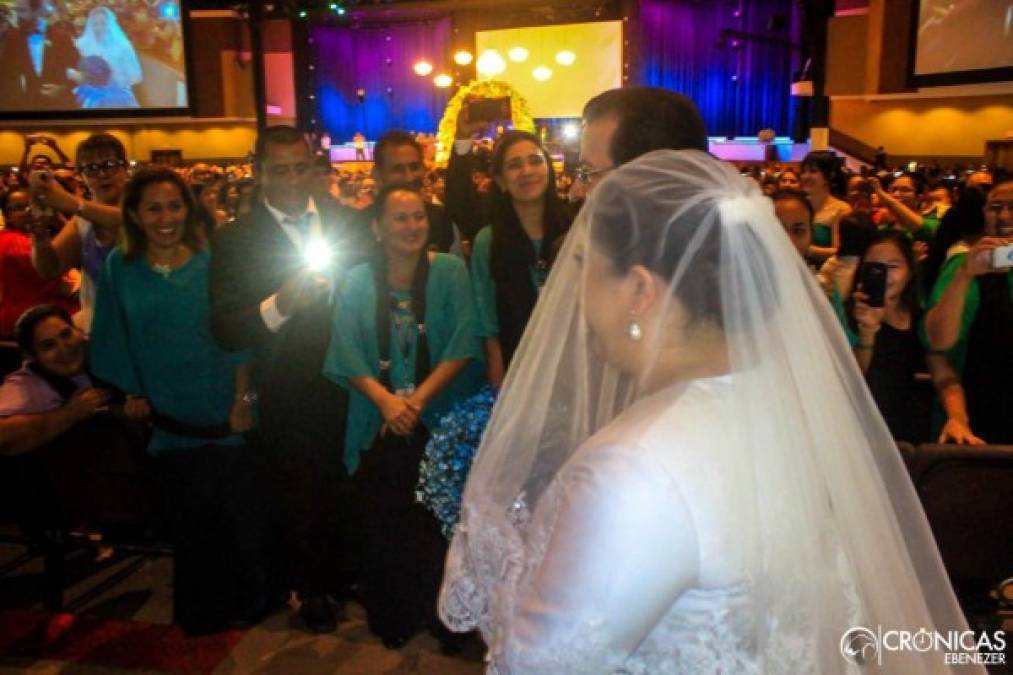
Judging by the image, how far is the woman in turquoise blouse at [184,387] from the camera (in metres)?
2.97

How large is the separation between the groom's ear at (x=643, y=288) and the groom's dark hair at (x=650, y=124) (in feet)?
2.12

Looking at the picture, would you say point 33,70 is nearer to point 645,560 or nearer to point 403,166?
point 403,166

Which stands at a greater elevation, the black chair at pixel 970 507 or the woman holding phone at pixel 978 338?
the woman holding phone at pixel 978 338

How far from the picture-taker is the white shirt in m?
2.95

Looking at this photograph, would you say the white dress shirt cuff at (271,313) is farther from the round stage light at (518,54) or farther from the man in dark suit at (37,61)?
the round stage light at (518,54)

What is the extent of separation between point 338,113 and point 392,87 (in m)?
1.74

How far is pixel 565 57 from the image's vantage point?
18656 millimetres

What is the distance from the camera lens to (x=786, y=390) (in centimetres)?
117

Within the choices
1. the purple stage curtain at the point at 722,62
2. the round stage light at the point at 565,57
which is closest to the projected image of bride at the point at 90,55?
the round stage light at the point at 565,57

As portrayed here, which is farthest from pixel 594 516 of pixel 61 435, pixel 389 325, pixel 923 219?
pixel 923 219

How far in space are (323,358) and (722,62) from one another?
1862 centimetres

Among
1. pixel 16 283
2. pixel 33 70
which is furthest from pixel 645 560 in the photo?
pixel 33 70

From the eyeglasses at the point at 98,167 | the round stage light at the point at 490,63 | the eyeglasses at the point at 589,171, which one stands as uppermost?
the round stage light at the point at 490,63

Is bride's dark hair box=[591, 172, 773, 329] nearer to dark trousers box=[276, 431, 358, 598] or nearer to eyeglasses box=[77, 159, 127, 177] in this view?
dark trousers box=[276, 431, 358, 598]
